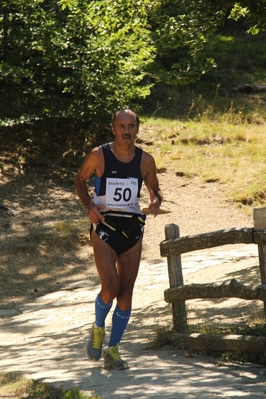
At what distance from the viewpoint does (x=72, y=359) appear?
21.6 feet

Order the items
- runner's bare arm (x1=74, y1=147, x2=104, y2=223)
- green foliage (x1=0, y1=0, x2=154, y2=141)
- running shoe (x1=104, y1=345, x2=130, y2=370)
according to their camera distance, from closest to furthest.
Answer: runner's bare arm (x1=74, y1=147, x2=104, y2=223), running shoe (x1=104, y1=345, x2=130, y2=370), green foliage (x1=0, y1=0, x2=154, y2=141)

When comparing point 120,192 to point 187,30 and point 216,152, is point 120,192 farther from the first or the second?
point 216,152

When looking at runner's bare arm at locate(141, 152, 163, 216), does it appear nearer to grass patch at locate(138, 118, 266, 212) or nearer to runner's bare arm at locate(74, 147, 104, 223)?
runner's bare arm at locate(74, 147, 104, 223)

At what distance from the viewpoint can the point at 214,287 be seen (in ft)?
20.9

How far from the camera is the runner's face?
5875 millimetres

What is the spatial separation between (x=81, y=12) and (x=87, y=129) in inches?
214

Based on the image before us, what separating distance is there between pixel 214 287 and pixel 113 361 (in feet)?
3.61

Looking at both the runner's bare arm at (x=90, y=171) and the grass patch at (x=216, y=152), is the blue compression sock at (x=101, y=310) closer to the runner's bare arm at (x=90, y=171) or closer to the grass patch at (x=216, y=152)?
the runner's bare arm at (x=90, y=171)

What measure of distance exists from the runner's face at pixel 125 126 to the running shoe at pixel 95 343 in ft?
5.00

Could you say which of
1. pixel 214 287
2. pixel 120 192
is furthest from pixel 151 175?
pixel 214 287

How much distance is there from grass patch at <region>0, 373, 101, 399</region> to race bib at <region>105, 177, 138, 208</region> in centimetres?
145

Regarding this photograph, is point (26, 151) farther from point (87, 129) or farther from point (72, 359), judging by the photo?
point (72, 359)

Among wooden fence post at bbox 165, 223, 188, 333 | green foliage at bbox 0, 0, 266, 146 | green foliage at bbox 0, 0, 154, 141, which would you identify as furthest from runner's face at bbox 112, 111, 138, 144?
green foliage at bbox 0, 0, 154, 141

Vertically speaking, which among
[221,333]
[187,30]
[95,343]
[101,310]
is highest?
[187,30]
